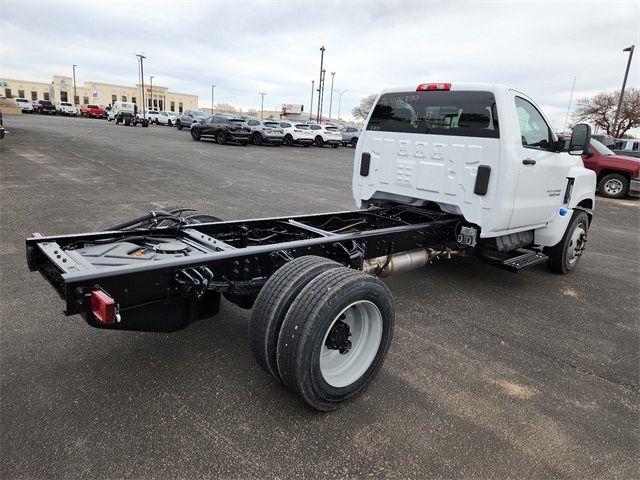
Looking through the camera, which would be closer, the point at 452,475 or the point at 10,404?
the point at 452,475

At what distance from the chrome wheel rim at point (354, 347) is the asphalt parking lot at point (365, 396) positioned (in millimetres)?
218

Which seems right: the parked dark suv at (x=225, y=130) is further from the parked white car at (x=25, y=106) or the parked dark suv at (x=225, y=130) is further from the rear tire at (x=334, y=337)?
the parked white car at (x=25, y=106)

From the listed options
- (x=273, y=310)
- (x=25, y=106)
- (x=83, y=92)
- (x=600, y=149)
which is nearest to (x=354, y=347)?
(x=273, y=310)

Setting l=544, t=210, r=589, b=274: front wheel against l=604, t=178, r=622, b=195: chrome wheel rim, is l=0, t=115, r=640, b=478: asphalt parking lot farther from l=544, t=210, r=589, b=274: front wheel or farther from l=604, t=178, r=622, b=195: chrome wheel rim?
l=604, t=178, r=622, b=195: chrome wheel rim

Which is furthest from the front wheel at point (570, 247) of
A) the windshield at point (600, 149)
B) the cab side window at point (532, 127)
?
the windshield at point (600, 149)

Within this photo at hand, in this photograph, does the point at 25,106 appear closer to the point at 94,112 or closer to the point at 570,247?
the point at 94,112

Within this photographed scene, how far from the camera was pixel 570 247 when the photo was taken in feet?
20.1

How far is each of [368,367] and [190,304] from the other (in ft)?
4.18

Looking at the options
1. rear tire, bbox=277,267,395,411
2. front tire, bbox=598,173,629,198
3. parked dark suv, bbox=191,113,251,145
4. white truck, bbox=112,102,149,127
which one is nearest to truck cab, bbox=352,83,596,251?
rear tire, bbox=277,267,395,411

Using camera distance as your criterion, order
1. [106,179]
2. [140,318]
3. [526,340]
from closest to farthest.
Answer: [140,318] < [526,340] < [106,179]

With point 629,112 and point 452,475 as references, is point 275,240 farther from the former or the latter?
point 629,112

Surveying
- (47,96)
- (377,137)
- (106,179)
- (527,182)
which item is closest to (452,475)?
(527,182)

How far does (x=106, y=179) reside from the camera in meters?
11.4

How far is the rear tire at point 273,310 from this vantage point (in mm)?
2660
